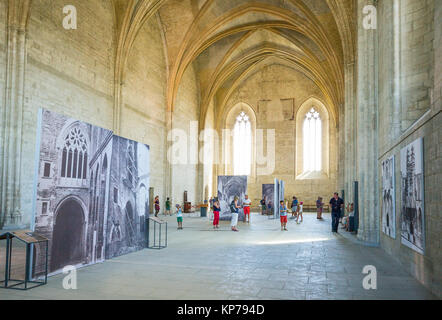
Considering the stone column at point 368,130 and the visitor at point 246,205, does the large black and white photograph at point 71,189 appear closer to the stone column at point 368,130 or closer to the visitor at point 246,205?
the stone column at point 368,130

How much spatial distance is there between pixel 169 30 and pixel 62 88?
11.0 meters

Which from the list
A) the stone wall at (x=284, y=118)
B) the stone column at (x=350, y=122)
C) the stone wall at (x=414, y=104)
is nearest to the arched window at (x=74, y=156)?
the stone wall at (x=414, y=104)

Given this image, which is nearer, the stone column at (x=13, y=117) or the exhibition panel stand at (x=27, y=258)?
the exhibition panel stand at (x=27, y=258)

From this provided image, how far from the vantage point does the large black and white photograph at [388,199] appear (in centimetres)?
774

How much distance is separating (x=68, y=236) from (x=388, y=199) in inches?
261

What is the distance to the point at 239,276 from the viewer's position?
6.15 metres

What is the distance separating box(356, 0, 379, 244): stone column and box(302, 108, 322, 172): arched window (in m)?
22.3

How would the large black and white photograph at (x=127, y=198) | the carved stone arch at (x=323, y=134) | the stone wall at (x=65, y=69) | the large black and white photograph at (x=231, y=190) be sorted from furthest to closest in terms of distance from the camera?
the carved stone arch at (x=323, y=134), the large black and white photograph at (x=231, y=190), the stone wall at (x=65, y=69), the large black and white photograph at (x=127, y=198)

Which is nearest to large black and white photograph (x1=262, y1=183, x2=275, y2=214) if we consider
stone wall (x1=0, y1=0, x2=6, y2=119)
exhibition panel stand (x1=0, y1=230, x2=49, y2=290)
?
stone wall (x1=0, y1=0, x2=6, y2=119)

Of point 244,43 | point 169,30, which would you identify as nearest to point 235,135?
point 244,43

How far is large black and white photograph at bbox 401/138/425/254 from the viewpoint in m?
5.69
